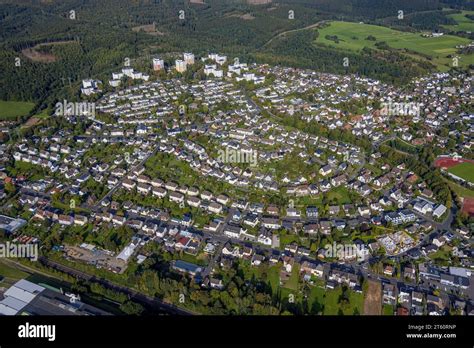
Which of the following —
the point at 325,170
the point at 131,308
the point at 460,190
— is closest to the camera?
the point at 131,308

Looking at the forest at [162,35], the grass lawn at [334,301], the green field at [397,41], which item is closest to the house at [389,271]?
the grass lawn at [334,301]

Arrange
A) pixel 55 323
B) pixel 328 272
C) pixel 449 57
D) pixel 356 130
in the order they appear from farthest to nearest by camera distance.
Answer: pixel 449 57 < pixel 356 130 < pixel 328 272 < pixel 55 323

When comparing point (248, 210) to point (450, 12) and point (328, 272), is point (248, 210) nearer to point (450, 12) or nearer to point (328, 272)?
point (328, 272)

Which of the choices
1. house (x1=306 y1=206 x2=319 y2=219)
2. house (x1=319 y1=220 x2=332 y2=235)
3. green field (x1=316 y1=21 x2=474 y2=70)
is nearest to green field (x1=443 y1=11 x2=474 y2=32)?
green field (x1=316 y1=21 x2=474 y2=70)

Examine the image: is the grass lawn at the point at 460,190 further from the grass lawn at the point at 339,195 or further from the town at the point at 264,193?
the grass lawn at the point at 339,195

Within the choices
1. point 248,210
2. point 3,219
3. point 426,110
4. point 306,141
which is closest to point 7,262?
point 3,219

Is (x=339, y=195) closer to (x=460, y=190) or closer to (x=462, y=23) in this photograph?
(x=460, y=190)

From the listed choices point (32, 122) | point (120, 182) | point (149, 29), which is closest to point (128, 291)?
point (120, 182)
